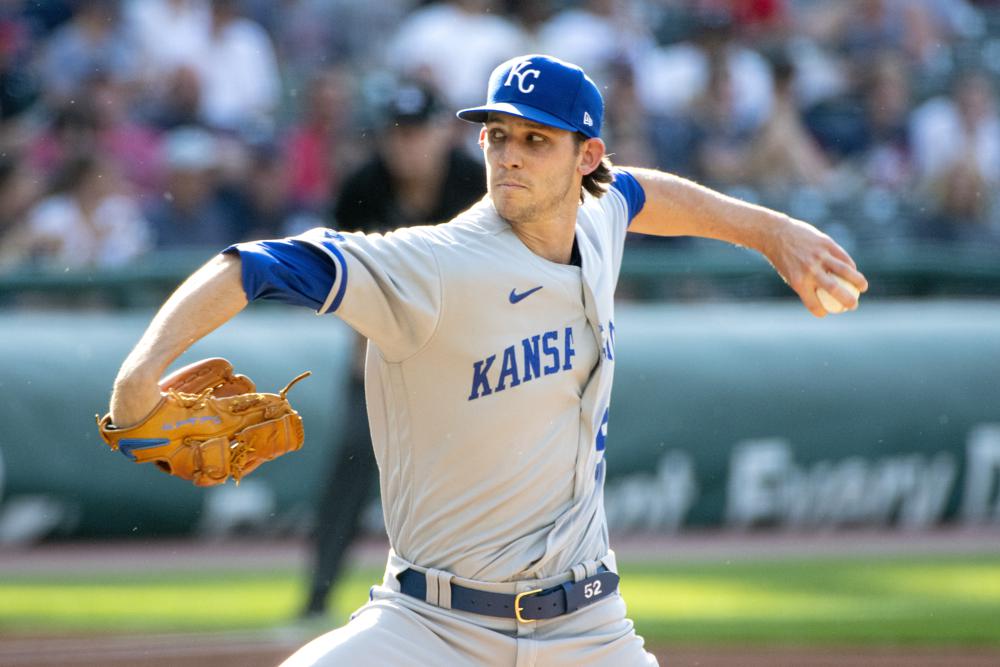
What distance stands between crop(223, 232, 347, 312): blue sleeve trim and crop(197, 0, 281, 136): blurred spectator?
7.72 m

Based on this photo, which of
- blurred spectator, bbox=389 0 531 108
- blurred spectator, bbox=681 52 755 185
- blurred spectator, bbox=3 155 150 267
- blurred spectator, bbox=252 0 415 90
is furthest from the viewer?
blurred spectator, bbox=252 0 415 90

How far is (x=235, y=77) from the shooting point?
11.0 metres

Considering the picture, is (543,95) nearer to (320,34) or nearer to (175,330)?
(175,330)

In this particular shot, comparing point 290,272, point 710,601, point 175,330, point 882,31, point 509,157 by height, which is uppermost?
point 882,31

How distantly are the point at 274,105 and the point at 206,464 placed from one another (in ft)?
27.8

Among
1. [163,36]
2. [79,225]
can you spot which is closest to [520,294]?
[79,225]

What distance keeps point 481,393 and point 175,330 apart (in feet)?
2.56

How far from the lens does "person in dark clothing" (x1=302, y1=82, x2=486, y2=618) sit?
22.3ft

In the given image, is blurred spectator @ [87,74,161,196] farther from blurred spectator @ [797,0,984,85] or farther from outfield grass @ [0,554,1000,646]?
blurred spectator @ [797,0,984,85]

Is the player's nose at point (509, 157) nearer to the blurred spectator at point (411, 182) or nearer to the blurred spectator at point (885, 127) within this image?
the blurred spectator at point (411, 182)

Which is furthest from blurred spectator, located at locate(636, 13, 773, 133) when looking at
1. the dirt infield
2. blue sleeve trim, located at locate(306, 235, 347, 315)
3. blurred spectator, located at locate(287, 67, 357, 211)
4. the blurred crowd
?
blue sleeve trim, located at locate(306, 235, 347, 315)

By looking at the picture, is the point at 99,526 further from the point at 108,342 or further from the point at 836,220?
the point at 836,220

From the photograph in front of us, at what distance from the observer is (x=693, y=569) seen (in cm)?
893

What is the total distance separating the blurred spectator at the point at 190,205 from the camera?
1002 centimetres
